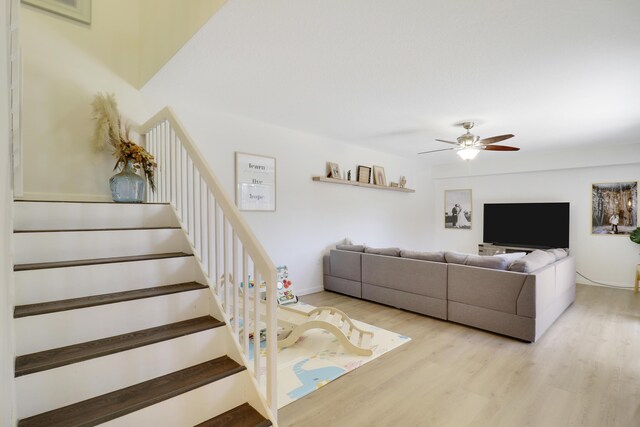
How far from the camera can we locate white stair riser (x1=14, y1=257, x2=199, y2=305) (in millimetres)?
1622

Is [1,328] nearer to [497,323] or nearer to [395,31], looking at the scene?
[395,31]

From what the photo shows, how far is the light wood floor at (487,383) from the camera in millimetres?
1927

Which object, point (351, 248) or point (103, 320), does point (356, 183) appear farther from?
point (103, 320)

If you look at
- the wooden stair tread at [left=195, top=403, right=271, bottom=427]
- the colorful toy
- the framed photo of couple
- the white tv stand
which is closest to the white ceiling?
the colorful toy

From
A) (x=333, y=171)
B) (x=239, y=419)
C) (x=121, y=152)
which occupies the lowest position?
(x=239, y=419)

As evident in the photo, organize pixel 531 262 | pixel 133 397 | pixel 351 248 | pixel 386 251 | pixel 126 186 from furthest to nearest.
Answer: pixel 351 248 < pixel 386 251 < pixel 531 262 < pixel 126 186 < pixel 133 397

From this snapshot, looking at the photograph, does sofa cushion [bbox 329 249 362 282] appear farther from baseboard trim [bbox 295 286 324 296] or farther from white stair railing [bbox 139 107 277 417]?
white stair railing [bbox 139 107 277 417]

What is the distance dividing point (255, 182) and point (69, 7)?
2.39 meters

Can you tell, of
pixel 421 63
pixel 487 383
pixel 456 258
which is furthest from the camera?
Answer: pixel 456 258

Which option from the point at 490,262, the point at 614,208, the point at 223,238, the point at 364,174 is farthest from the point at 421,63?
the point at 614,208

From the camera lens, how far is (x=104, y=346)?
1.53m

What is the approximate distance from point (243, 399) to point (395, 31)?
2.41 metres

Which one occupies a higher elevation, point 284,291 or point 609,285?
point 284,291

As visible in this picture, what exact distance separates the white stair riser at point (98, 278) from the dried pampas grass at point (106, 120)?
4.90 feet
